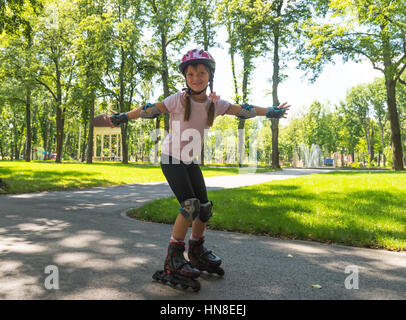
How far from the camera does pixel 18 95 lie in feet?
90.0

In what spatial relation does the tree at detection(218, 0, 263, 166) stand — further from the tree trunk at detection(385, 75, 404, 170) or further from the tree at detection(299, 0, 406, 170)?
the tree trunk at detection(385, 75, 404, 170)

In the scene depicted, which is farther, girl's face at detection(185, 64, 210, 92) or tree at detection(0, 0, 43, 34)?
tree at detection(0, 0, 43, 34)

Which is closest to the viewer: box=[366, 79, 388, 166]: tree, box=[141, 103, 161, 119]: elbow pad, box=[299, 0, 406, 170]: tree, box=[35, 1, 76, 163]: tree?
box=[141, 103, 161, 119]: elbow pad

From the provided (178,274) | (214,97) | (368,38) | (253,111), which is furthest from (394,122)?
(178,274)

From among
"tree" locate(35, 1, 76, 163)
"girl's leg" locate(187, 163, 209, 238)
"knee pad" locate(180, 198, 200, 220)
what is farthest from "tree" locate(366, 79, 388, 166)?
"knee pad" locate(180, 198, 200, 220)

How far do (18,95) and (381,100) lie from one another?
49224 millimetres

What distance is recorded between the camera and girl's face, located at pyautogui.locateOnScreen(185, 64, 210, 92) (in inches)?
120

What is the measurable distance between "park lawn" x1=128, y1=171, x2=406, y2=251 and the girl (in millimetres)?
2053

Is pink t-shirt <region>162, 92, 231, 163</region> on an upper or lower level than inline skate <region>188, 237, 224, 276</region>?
upper

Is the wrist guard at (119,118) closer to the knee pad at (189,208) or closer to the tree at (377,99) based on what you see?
the knee pad at (189,208)

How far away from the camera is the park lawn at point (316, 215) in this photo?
4.43 metres

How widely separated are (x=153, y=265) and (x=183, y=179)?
0.94 meters

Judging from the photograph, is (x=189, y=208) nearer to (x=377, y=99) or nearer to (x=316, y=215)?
(x=316, y=215)
